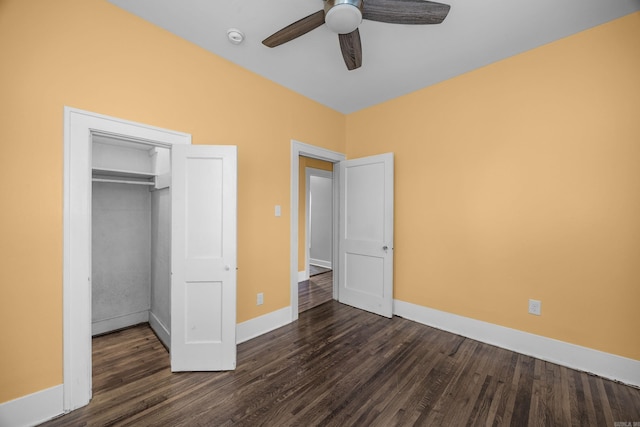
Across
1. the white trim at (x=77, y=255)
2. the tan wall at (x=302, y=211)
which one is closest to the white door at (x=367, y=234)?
the tan wall at (x=302, y=211)

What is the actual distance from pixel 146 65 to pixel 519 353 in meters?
4.25

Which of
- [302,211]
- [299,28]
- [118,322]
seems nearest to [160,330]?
[118,322]

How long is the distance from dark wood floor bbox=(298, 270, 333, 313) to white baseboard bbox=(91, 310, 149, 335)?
76.0 inches

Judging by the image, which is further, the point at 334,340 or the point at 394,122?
the point at 394,122

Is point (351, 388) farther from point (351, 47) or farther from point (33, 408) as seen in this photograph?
point (351, 47)

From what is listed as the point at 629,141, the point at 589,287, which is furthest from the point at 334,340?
the point at 629,141

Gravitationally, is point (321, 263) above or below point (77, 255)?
below

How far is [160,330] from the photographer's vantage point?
2689mm

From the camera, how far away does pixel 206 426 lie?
5.13ft

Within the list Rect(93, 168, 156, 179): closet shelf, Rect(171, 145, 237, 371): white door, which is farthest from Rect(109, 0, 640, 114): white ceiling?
Rect(93, 168, 156, 179): closet shelf

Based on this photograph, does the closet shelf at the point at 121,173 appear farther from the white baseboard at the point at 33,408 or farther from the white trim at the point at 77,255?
the white baseboard at the point at 33,408

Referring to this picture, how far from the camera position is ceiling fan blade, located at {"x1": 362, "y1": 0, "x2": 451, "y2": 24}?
151 cm

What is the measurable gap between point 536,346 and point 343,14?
322cm

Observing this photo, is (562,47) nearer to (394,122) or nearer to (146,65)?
(394,122)
